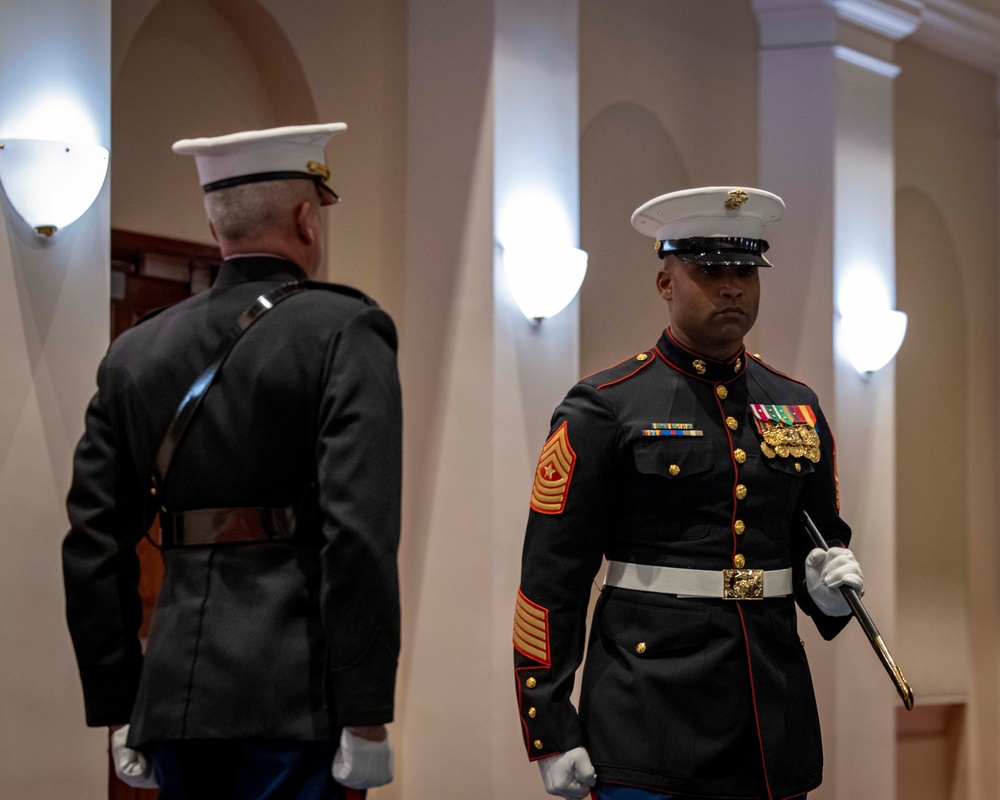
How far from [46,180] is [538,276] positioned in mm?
1698

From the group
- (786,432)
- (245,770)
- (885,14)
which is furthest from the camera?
(885,14)

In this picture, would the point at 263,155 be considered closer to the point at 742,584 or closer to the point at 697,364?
the point at 697,364

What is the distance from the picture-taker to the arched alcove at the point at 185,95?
165 inches

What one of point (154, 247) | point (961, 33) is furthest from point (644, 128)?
point (154, 247)

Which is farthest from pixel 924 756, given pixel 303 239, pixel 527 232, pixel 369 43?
pixel 303 239

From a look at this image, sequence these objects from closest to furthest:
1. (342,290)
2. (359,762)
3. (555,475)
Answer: (359,762) < (342,290) < (555,475)

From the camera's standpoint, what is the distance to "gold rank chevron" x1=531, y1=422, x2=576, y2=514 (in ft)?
8.03

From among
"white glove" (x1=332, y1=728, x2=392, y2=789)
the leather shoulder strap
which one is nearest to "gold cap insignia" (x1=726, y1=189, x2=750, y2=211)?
the leather shoulder strap

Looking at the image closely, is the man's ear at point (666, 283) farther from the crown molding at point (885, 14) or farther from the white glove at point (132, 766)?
the crown molding at point (885, 14)

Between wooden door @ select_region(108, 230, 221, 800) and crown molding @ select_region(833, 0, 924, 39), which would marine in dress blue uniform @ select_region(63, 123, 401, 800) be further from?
crown molding @ select_region(833, 0, 924, 39)

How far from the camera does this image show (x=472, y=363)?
4.38 metres

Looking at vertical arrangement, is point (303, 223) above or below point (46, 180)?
below

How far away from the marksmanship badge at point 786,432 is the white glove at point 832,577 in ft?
0.61

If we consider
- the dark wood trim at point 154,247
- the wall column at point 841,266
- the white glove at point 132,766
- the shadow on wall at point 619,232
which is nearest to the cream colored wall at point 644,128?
the shadow on wall at point 619,232
